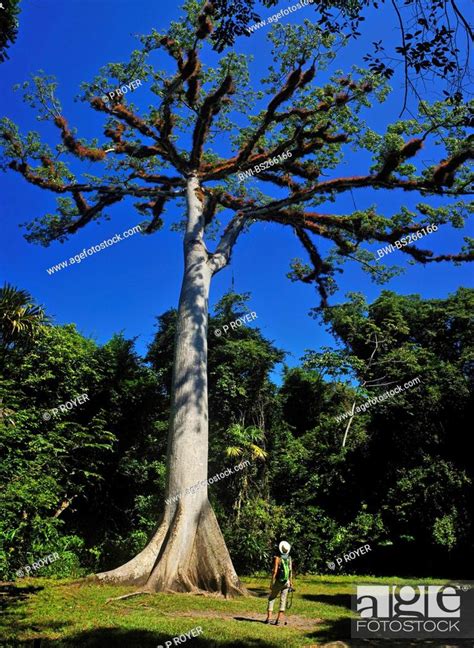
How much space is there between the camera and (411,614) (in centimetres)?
706

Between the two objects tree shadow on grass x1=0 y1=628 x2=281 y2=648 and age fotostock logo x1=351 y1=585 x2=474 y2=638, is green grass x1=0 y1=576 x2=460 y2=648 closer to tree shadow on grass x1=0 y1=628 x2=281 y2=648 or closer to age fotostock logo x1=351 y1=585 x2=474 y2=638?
tree shadow on grass x1=0 y1=628 x2=281 y2=648

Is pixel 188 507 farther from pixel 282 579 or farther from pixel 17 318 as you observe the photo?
pixel 17 318

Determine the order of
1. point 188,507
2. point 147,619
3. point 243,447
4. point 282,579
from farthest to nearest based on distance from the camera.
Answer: point 243,447 < point 188,507 < point 282,579 < point 147,619

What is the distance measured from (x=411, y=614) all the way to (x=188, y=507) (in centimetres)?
394

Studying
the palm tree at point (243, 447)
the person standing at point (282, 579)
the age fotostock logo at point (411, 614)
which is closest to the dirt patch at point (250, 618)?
the person standing at point (282, 579)

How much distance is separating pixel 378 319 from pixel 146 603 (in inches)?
747

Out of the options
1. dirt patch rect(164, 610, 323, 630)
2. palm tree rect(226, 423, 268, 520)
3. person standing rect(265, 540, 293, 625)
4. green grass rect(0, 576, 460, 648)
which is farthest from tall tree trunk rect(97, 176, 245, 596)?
palm tree rect(226, 423, 268, 520)

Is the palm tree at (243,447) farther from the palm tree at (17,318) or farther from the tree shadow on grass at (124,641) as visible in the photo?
the tree shadow on grass at (124,641)

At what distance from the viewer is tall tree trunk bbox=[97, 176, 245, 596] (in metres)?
7.57

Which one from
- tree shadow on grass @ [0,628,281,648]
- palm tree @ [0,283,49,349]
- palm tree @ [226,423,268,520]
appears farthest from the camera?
palm tree @ [226,423,268,520]

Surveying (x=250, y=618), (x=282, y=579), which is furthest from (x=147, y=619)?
(x=282, y=579)

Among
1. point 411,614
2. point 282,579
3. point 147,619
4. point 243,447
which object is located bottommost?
point 411,614

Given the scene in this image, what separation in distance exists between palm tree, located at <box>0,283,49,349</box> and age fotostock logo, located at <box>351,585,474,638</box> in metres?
9.48

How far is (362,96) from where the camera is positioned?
12.9 meters
